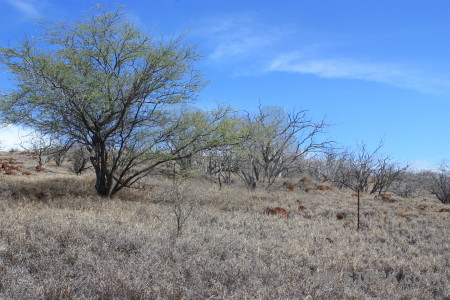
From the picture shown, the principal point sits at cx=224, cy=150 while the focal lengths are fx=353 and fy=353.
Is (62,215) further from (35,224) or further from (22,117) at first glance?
(22,117)

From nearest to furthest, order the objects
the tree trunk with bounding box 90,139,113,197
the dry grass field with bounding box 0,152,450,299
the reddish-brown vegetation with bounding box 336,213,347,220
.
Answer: the dry grass field with bounding box 0,152,450,299
the reddish-brown vegetation with bounding box 336,213,347,220
the tree trunk with bounding box 90,139,113,197

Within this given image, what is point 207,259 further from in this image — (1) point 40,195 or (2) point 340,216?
(1) point 40,195

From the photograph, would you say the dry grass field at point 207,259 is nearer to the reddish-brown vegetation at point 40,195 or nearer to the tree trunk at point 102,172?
the reddish-brown vegetation at point 40,195

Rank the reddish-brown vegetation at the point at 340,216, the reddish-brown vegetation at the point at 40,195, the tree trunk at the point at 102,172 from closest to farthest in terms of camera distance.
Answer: the reddish-brown vegetation at the point at 40,195 < the reddish-brown vegetation at the point at 340,216 < the tree trunk at the point at 102,172

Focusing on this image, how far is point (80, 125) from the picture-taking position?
11938 millimetres

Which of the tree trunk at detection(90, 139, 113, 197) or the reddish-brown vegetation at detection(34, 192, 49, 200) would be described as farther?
the tree trunk at detection(90, 139, 113, 197)

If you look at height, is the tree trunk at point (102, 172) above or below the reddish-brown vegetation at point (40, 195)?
above

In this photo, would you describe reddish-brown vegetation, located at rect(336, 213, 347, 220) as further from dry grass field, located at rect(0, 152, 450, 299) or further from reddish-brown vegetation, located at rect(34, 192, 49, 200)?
reddish-brown vegetation, located at rect(34, 192, 49, 200)

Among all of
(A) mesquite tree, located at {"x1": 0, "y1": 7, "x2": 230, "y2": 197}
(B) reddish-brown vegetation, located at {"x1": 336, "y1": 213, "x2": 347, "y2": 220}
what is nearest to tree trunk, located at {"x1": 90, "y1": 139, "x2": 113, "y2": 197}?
(A) mesquite tree, located at {"x1": 0, "y1": 7, "x2": 230, "y2": 197}

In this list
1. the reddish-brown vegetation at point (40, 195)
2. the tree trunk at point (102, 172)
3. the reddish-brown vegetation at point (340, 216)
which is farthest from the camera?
the tree trunk at point (102, 172)

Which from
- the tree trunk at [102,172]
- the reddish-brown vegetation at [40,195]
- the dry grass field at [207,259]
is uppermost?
the tree trunk at [102,172]

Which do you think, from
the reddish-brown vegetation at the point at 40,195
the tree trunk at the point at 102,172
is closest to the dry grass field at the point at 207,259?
the reddish-brown vegetation at the point at 40,195

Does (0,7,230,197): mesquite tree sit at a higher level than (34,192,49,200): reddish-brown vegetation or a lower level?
higher

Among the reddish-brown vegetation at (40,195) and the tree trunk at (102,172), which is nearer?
the reddish-brown vegetation at (40,195)
